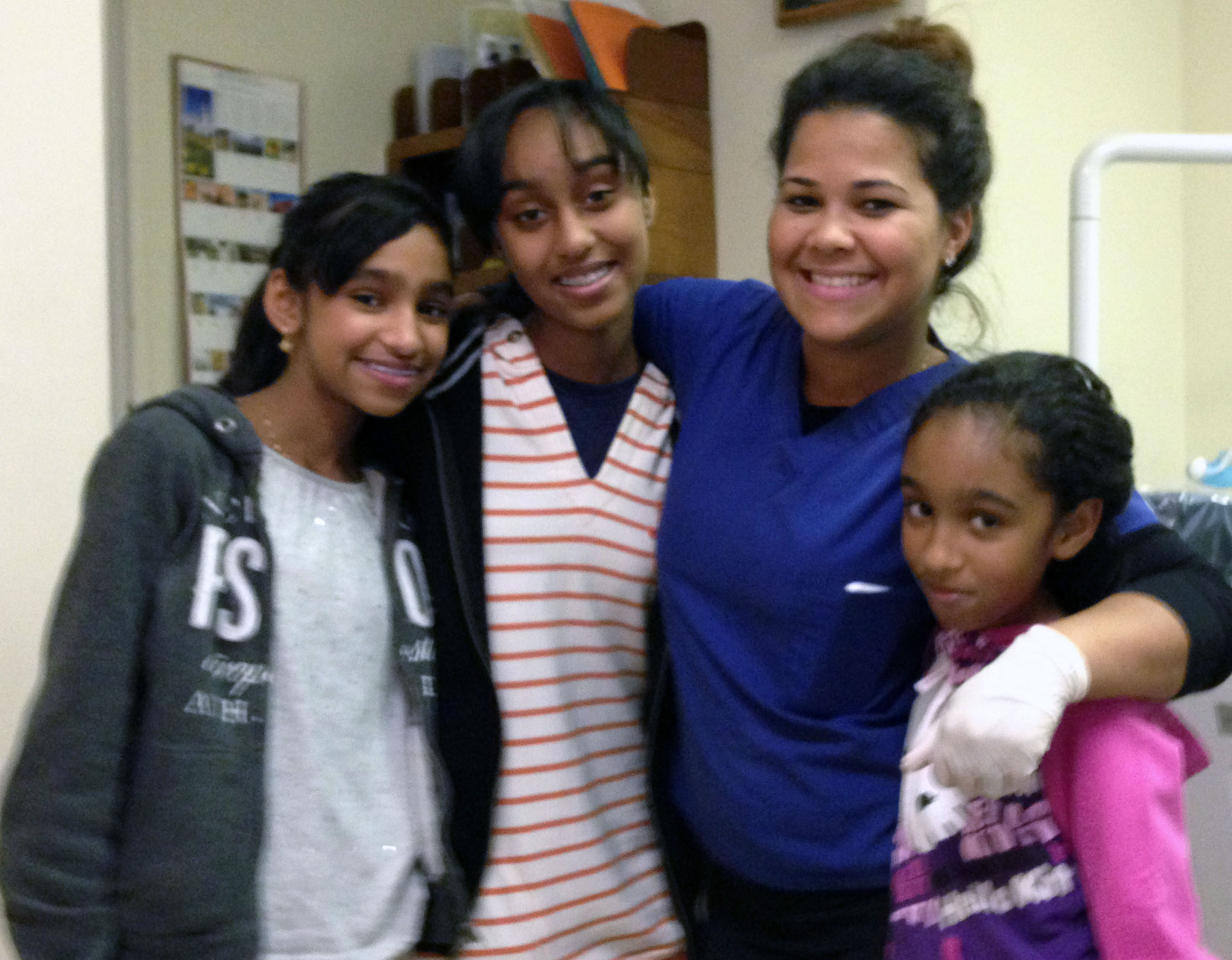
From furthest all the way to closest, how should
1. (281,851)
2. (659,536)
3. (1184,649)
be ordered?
(659,536) → (281,851) → (1184,649)

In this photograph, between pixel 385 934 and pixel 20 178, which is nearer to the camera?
pixel 385 934

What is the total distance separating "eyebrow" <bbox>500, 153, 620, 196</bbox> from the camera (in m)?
1.24

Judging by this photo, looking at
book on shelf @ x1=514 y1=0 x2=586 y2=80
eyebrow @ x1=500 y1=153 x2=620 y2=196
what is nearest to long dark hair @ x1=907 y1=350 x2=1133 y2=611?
eyebrow @ x1=500 y1=153 x2=620 y2=196

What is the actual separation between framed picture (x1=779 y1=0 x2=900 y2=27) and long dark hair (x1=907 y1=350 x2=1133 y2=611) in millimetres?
1285

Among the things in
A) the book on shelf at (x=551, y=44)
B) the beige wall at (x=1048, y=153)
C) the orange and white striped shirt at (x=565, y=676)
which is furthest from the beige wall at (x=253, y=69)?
the orange and white striped shirt at (x=565, y=676)

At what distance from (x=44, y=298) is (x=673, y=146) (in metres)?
1.30

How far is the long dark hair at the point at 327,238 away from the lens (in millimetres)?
1166

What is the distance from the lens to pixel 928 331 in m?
1.21

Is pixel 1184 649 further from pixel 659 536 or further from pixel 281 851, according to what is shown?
pixel 281 851

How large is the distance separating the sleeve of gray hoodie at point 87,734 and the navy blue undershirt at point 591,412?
1.33ft

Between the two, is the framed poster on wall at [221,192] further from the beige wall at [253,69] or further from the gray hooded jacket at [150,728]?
the gray hooded jacket at [150,728]

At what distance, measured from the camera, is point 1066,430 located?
3.18ft

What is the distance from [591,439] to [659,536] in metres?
0.14

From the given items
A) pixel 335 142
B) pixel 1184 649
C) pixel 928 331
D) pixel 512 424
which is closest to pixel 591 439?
pixel 512 424
